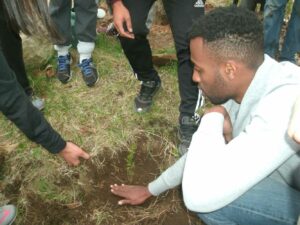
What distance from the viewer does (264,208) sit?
1.73 metres

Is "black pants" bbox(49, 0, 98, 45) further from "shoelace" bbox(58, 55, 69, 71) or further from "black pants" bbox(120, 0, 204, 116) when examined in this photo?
"black pants" bbox(120, 0, 204, 116)

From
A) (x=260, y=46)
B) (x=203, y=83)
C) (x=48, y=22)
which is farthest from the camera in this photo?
(x=48, y=22)

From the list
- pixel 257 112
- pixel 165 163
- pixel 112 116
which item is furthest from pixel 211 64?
pixel 112 116

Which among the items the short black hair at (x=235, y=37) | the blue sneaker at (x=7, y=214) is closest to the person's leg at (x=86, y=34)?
the blue sneaker at (x=7, y=214)

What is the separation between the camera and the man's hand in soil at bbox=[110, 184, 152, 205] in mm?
2297

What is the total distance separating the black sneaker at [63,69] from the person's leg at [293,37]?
6.31 feet

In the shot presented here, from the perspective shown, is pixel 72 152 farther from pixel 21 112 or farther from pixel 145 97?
pixel 145 97

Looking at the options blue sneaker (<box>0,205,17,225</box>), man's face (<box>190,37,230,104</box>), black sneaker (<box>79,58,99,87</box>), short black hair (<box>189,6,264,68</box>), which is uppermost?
short black hair (<box>189,6,264,68</box>)

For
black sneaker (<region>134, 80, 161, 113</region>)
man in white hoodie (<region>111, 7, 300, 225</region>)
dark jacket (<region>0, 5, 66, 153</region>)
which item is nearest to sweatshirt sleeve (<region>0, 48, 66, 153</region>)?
dark jacket (<region>0, 5, 66, 153</region>)

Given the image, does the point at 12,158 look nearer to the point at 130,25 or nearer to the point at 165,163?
the point at 165,163

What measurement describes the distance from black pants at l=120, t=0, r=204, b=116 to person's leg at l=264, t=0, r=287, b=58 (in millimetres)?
1126

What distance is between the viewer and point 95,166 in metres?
2.59

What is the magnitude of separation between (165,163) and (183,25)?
0.96 meters

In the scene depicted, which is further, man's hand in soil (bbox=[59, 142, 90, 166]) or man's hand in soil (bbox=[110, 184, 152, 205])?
man's hand in soil (bbox=[110, 184, 152, 205])
